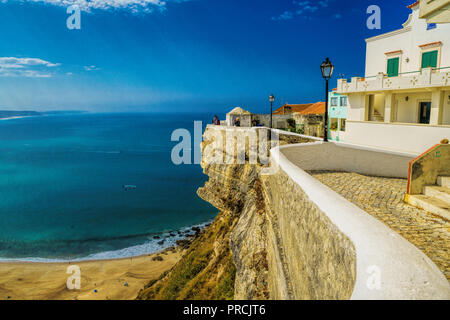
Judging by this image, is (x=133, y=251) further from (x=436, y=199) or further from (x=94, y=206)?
(x=436, y=199)

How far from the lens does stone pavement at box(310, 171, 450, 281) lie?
4.76 meters

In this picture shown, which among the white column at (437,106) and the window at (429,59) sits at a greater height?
the window at (429,59)

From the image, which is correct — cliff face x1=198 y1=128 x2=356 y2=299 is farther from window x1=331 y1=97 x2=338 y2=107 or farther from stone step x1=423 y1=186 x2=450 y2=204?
window x1=331 y1=97 x2=338 y2=107

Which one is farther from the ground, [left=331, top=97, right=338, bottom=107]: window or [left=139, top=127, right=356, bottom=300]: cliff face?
[left=331, top=97, right=338, bottom=107]: window

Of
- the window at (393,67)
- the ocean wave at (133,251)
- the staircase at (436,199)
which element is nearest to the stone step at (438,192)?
the staircase at (436,199)

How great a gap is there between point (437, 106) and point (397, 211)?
419 inches

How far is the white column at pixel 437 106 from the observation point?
1432 cm

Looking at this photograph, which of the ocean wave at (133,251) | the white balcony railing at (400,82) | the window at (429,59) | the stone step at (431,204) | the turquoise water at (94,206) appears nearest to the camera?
the stone step at (431,204)

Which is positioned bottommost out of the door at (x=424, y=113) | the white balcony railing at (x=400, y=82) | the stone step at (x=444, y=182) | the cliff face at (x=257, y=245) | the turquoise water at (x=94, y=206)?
the turquoise water at (x=94, y=206)

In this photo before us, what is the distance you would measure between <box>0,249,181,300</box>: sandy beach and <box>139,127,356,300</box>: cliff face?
9.82ft

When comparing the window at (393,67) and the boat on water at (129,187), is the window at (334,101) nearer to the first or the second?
the window at (393,67)

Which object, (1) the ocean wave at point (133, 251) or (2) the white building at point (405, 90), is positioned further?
(1) the ocean wave at point (133, 251)

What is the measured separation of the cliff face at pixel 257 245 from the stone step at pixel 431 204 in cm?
328

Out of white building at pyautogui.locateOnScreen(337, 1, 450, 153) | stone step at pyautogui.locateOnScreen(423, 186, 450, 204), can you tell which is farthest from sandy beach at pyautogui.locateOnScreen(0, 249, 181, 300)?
stone step at pyautogui.locateOnScreen(423, 186, 450, 204)
